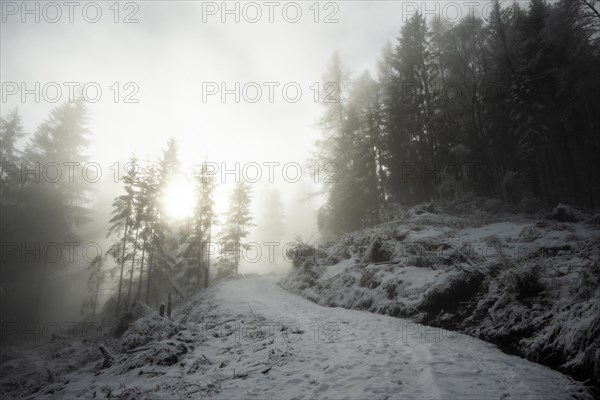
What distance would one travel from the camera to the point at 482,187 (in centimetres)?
2586

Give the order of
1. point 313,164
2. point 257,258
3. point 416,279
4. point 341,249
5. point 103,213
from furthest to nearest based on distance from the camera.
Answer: point 257,258
point 103,213
point 313,164
point 341,249
point 416,279

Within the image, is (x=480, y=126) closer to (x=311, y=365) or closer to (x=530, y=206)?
(x=530, y=206)

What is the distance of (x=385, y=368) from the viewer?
5.45m

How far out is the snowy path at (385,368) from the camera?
178 inches

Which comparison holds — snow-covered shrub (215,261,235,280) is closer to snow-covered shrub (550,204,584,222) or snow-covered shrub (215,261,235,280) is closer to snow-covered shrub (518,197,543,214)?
snow-covered shrub (518,197,543,214)

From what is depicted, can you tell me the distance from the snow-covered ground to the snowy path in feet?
0.06

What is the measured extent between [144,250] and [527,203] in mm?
30490

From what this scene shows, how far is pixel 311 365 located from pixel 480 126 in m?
28.2

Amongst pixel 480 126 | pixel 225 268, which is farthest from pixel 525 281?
pixel 225 268

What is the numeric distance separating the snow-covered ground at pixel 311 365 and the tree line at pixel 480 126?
1756cm

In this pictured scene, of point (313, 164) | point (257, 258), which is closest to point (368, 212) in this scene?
point (313, 164)

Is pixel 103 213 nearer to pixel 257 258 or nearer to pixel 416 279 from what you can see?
pixel 257 258

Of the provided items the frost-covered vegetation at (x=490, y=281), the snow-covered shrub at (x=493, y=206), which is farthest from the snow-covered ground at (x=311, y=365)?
the snow-covered shrub at (x=493, y=206)

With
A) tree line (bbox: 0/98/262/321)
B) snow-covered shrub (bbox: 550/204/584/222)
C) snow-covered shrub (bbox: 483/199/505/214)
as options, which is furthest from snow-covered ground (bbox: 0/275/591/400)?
tree line (bbox: 0/98/262/321)
